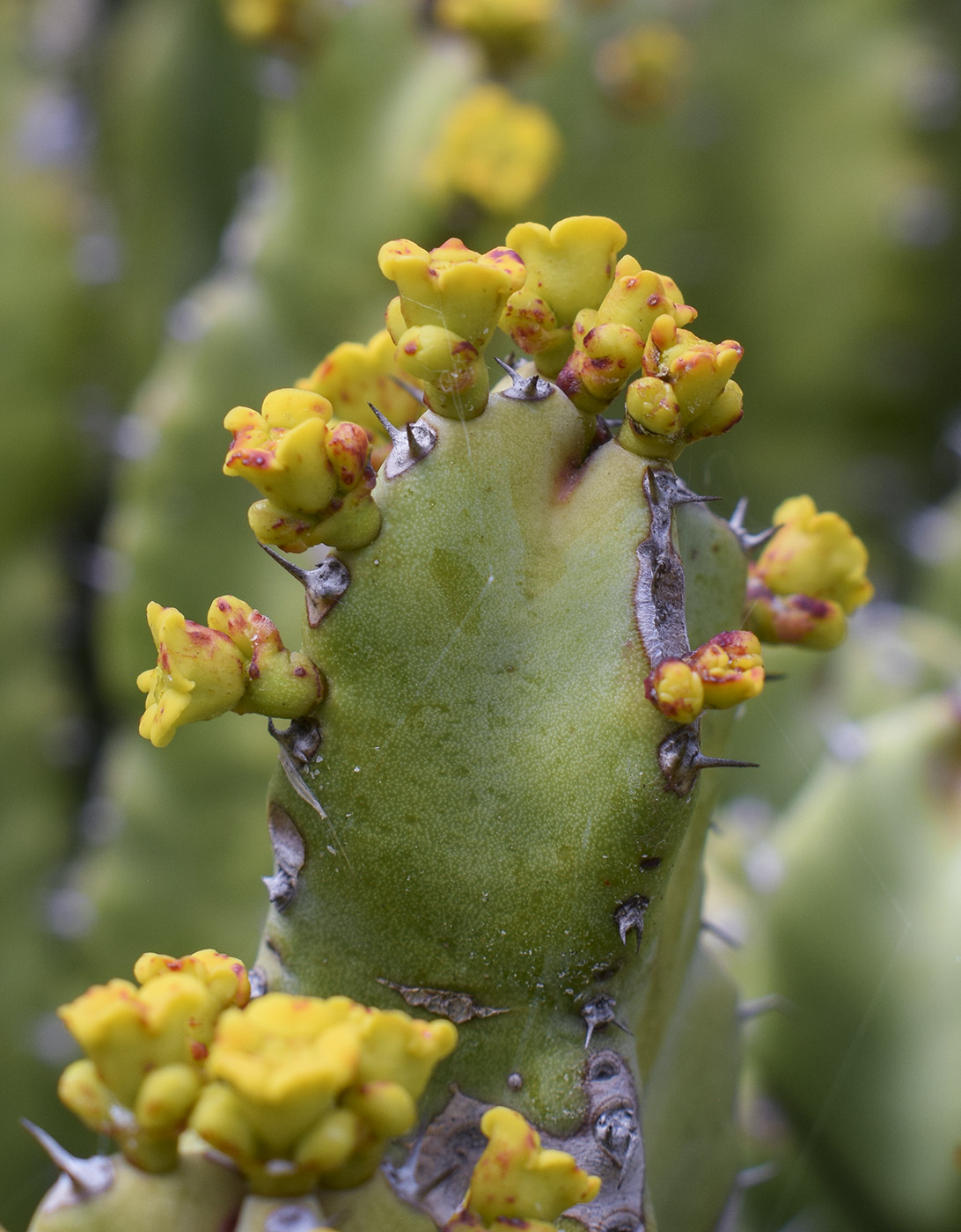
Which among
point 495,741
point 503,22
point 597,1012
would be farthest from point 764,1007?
point 503,22

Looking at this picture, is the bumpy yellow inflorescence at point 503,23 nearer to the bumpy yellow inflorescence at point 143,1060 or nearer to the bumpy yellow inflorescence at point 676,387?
the bumpy yellow inflorescence at point 676,387

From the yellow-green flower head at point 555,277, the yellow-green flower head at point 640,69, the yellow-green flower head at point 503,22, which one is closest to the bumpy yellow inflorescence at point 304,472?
the yellow-green flower head at point 555,277

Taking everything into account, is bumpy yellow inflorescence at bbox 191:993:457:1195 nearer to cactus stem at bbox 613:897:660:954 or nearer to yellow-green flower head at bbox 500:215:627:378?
cactus stem at bbox 613:897:660:954

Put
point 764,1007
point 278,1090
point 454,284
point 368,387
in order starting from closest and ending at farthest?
point 278,1090
point 454,284
point 368,387
point 764,1007

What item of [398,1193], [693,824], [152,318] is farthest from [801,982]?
[152,318]

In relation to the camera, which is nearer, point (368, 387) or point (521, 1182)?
point (521, 1182)

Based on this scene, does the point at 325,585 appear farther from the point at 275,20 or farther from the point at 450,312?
the point at 275,20

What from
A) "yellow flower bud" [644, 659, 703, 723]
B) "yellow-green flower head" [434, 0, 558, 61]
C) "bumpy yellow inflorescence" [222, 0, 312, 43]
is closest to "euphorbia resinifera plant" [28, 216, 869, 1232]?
"yellow flower bud" [644, 659, 703, 723]
